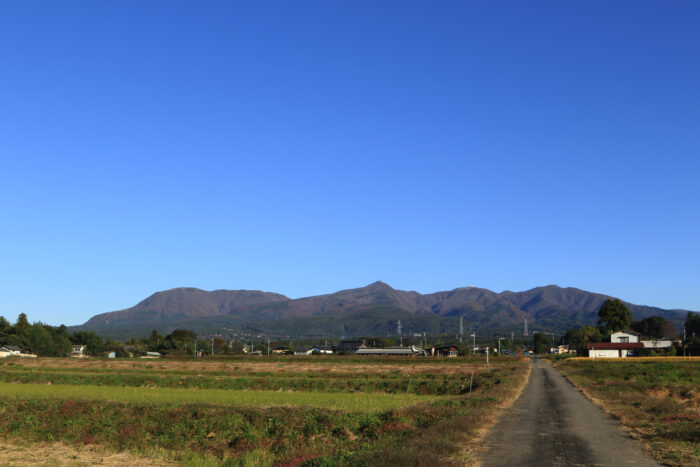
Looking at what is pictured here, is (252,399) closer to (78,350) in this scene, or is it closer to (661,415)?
(661,415)

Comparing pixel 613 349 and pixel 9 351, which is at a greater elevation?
pixel 613 349

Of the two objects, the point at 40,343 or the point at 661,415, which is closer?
the point at 661,415

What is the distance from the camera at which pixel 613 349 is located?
458ft

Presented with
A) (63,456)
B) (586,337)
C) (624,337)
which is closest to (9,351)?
(63,456)

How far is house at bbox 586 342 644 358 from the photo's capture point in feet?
454

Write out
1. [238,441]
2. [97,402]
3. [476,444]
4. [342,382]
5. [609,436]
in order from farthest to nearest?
[342,382], [97,402], [238,441], [609,436], [476,444]

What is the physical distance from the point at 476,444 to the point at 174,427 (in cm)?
1466

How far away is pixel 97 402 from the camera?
111 ft

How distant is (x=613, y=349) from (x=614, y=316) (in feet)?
130

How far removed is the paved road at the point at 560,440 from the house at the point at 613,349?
11377cm

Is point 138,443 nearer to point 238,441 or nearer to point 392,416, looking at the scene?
point 238,441

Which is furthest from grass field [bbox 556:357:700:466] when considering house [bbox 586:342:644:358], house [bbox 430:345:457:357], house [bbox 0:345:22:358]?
house [bbox 0:345:22:358]

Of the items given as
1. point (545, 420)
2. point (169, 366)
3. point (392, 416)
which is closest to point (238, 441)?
point (392, 416)

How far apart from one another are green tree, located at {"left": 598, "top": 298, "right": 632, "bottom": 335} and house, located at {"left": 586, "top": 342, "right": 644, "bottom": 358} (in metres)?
32.0
